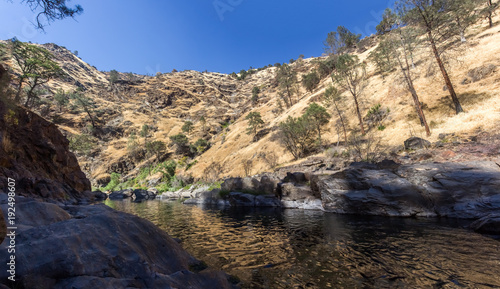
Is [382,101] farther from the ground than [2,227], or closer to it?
farther from the ground

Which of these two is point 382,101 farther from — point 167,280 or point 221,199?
point 167,280

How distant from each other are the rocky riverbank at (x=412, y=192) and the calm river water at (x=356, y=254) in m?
1.28

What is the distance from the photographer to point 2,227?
2.65 meters

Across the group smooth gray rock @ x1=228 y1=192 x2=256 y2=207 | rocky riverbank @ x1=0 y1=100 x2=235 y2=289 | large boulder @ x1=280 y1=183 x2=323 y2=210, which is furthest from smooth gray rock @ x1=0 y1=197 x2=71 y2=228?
smooth gray rock @ x1=228 y1=192 x2=256 y2=207

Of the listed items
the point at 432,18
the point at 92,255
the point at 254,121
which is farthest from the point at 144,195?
the point at 432,18

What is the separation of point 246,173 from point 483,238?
3630 centimetres

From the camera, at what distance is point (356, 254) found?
783 cm

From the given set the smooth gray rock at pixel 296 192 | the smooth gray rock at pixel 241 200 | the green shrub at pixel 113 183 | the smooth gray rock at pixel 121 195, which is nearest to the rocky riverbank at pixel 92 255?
the smooth gray rock at pixel 296 192

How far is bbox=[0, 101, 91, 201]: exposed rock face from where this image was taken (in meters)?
15.7

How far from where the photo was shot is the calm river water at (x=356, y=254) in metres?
5.90

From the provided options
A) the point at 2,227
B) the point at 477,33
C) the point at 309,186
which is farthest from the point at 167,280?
the point at 477,33

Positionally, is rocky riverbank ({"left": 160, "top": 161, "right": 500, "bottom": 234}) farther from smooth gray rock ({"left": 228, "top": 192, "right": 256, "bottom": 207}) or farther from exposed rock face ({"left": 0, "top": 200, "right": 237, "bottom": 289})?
exposed rock face ({"left": 0, "top": 200, "right": 237, "bottom": 289})

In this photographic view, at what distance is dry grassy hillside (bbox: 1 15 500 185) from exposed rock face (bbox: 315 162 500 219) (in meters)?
11.5

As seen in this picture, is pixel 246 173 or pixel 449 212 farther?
pixel 246 173
